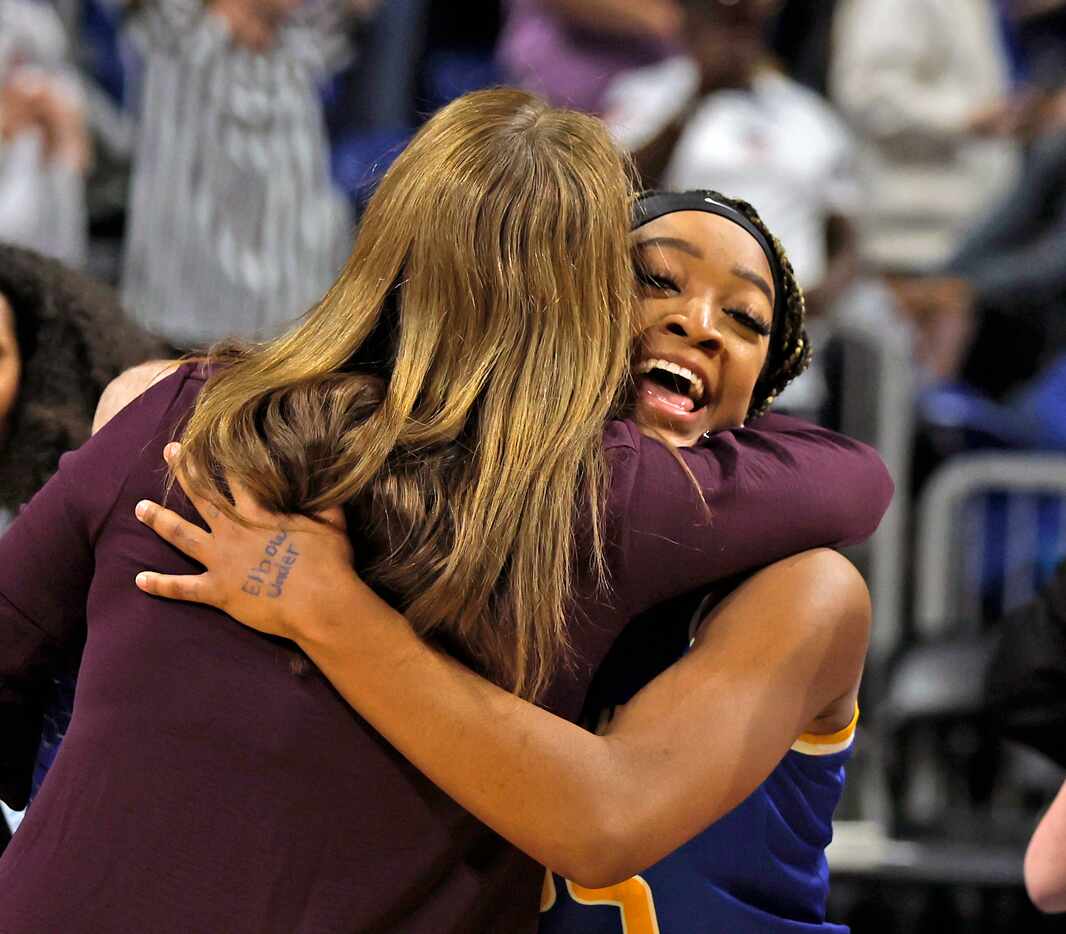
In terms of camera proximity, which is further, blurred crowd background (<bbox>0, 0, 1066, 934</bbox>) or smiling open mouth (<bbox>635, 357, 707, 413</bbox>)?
blurred crowd background (<bbox>0, 0, 1066, 934</bbox>)

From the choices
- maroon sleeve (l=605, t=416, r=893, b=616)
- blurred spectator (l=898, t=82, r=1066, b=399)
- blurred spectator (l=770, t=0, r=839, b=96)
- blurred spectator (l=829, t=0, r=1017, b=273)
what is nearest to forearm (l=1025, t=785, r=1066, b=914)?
maroon sleeve (l=605, t=416, r=893, b=616)

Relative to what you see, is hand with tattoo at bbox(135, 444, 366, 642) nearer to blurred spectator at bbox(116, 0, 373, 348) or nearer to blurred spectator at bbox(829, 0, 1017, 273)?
blurred spectator at bbox(116, 0, 373, 348)

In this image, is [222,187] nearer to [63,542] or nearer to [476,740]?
[63,542]

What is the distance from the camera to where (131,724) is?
1475 mm

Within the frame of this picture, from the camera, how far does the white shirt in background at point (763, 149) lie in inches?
171

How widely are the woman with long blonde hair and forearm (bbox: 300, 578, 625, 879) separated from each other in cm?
3

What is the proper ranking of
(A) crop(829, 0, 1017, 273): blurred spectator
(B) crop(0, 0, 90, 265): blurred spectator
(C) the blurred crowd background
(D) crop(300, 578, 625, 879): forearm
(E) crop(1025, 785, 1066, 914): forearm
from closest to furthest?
1. (D) crop(300, 578, 625, 879): forearm
2. (E) crop(1025, 785, 1066, 914): forearm
3. (C) the blurred crowd background
4. (B) crop(0, 0, 90, 265): blurred spectator
5. (A) crop(829, 0, 1017, 273): blurred spectator

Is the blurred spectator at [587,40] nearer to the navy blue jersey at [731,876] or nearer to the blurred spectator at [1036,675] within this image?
the blurred spectator at [1036,675]

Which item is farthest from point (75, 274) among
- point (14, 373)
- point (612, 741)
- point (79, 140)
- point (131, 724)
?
point (79, 140)

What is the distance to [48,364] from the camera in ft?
6.99

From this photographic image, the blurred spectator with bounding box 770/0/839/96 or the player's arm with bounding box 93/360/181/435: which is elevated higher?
the player's arm with bounding box 93/360/181/435

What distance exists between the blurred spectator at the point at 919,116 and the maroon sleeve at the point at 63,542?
12.7 ft

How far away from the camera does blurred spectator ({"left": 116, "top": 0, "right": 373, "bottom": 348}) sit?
426cm

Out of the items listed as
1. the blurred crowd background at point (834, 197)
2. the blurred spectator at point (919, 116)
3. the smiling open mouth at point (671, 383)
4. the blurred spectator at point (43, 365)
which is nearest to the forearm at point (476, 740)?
the smiling open mouth at point (671, 383)
